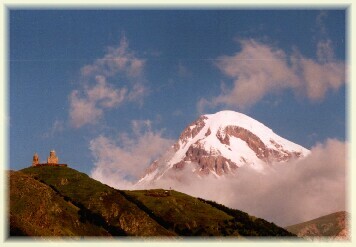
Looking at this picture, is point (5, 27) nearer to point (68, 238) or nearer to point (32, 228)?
point (32, 228)

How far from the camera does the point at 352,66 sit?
101562 mm

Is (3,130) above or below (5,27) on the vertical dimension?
below

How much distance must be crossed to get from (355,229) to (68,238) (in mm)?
101902

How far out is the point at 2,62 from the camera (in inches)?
4345

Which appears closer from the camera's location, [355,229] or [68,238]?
[355,229]

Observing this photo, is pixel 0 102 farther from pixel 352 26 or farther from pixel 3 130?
pixel 352 26

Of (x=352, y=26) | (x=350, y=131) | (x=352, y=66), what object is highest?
(x=352, y=26)

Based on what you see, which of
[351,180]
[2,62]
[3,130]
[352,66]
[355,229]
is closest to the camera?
[352,66]

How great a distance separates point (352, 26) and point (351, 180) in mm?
38769

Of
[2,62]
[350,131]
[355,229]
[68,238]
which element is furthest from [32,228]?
[350,131]

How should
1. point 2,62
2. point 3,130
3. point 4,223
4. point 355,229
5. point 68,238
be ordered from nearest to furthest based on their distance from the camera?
point 2,62 < point 3,130 < point 355,229 < point 4,223 < point 68,238
